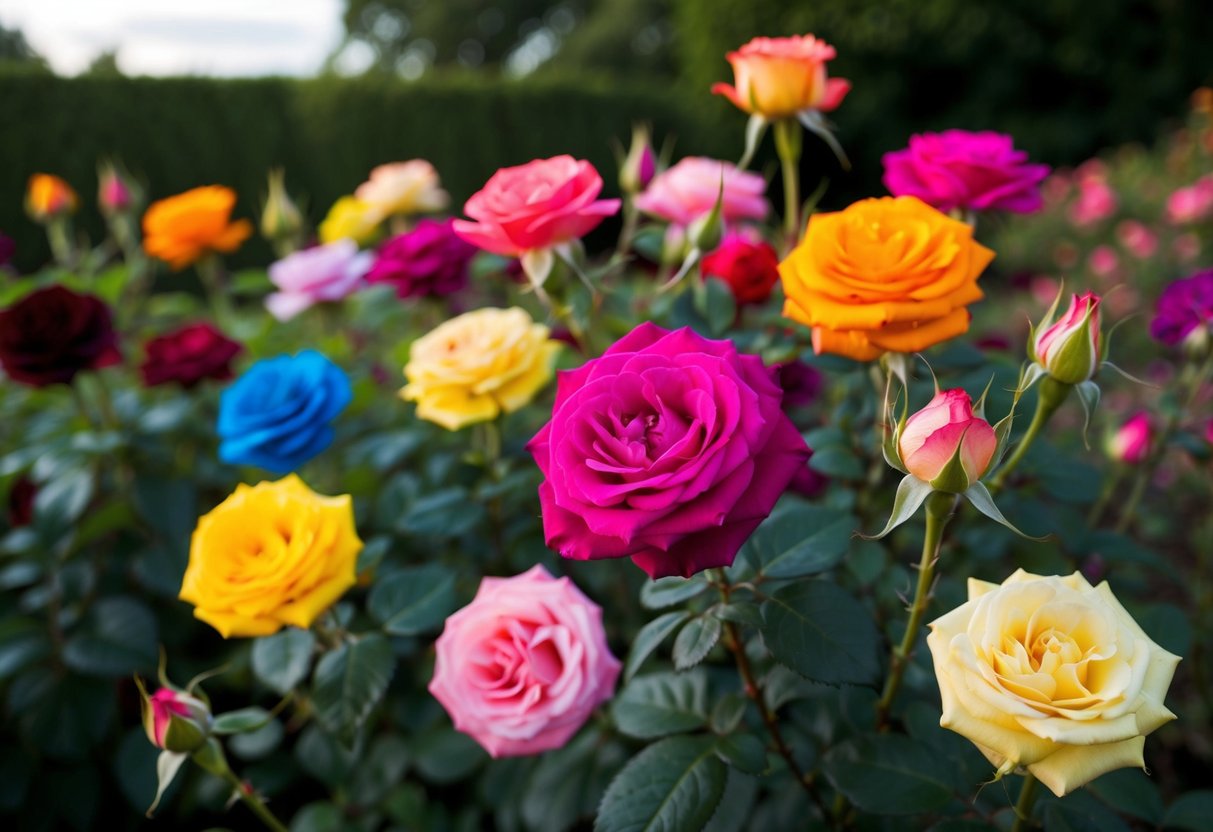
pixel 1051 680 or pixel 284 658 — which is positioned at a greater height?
pixel 1051 680

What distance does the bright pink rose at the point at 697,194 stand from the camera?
1.11 m

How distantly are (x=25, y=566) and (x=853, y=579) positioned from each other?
126cm

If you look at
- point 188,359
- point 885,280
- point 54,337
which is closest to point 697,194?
point 885,280

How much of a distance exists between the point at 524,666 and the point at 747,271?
1.91 feet

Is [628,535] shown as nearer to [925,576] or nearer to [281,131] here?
[925,576]

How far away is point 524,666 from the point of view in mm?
743

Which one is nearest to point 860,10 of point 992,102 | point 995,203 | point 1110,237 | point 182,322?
point 992,102

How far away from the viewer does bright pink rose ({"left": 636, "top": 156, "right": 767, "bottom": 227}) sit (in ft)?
3.64

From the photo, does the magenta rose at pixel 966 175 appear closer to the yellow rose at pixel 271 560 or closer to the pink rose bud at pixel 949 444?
the pink rose bud at pixel 949 444

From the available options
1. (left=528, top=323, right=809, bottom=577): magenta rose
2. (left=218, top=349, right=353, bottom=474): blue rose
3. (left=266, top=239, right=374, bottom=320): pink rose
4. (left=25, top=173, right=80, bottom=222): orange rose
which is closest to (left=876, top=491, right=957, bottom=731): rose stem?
(left=528, top=323, right=809, bottom=577): magenta rose

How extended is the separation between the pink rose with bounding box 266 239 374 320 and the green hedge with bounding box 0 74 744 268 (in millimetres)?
4989

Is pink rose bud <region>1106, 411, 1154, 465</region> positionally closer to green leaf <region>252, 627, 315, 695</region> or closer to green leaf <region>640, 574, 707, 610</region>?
green leaf <region>640, 574, 707, 610</region>

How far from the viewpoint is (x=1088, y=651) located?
55 centimetres

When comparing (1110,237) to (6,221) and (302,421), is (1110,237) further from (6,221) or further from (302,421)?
(6,221)
